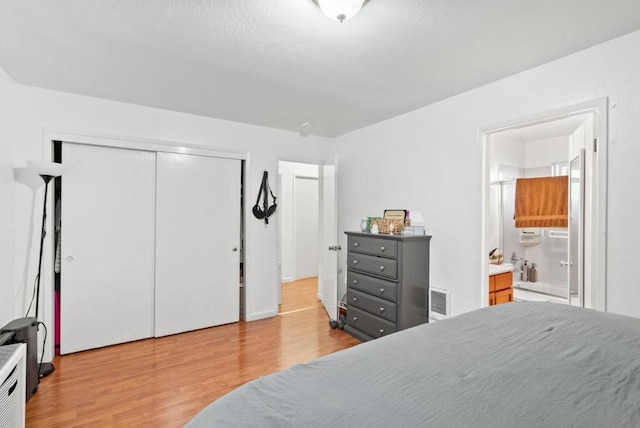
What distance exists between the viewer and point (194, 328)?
3.47m

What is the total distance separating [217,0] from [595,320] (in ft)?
7.66

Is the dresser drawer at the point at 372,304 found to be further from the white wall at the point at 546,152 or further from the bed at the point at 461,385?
the white wall at the point at 546,152

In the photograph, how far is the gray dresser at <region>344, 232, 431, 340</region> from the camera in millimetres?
2799

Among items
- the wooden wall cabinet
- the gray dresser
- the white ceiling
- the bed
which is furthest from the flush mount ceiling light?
the wooden wall cabinet

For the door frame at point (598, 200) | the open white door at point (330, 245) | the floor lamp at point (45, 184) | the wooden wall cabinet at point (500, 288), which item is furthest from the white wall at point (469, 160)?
the floor lamp at point (45, 184)

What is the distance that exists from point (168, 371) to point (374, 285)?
6.51 feet

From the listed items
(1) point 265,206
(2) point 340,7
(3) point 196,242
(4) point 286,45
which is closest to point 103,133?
(3) point 196,242

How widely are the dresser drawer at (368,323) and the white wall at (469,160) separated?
25.0 inches

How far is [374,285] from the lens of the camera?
303 cm

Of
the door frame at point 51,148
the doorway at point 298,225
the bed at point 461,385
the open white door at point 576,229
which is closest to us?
the bed at point 461,385

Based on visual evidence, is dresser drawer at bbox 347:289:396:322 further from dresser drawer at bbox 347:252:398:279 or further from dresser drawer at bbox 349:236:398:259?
dresser drawer at bbox 349:236:398:259

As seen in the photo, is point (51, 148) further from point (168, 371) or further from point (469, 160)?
point (469, 160)

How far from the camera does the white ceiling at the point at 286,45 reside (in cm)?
161

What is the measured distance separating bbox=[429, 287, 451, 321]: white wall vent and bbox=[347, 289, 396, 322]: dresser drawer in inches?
17.4
